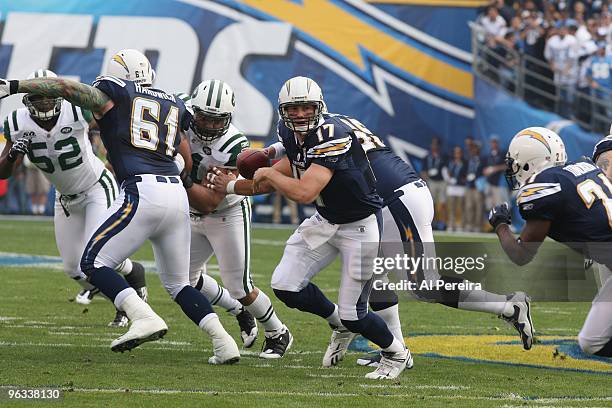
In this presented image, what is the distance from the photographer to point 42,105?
727cm

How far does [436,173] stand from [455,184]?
395mm

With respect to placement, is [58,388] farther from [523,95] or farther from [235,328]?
[523,95]

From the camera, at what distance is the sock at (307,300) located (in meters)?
6.23

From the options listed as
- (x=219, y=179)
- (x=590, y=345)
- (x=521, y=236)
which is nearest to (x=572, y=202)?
(x=521, y=236)

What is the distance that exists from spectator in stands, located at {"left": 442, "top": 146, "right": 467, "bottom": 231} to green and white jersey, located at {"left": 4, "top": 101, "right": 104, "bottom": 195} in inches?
468

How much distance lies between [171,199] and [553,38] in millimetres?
13395

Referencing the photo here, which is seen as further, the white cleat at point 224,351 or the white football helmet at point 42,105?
the white football helmet at point 42,105

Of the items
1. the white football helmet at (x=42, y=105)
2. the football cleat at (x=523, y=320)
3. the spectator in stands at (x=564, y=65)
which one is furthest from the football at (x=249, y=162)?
the spectator in stands at (x=564, y=65)

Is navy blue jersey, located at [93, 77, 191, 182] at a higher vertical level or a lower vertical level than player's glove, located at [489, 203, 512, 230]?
higher

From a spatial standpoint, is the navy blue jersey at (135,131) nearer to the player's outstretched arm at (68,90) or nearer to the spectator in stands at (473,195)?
the player's outstretched arm at (68,90)

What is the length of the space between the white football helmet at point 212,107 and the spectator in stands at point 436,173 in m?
12.7

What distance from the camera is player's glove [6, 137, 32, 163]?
7.11 m

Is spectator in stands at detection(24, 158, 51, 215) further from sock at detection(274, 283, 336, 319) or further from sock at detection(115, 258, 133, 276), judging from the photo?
sock at detection(274, 283, 336, 319)

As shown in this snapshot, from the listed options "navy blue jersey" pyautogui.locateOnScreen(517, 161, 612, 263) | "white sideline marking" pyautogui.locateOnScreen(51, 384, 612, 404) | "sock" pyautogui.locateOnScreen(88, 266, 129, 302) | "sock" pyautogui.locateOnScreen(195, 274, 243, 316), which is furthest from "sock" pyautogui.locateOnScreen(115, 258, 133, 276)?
"navy blue jersey" pyautogui.locateOnScreen(517, 161, 612, 263)
